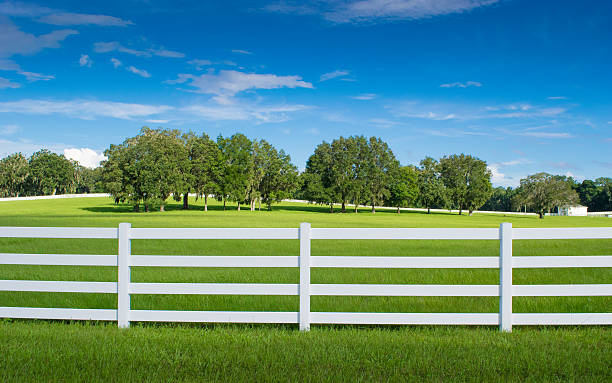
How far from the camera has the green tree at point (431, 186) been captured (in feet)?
319

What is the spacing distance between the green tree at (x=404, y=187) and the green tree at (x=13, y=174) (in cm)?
11388

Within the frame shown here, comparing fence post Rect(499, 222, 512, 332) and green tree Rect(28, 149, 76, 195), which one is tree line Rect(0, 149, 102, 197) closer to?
green tree Rect(28, 149, 76, 195)

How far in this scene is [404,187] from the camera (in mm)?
95688

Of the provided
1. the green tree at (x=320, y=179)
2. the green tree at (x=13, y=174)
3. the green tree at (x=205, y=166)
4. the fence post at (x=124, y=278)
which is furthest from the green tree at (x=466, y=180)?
the green tree at (x=13, y=174)

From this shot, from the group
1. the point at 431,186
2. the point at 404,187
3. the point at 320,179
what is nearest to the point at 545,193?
the point at 431,186

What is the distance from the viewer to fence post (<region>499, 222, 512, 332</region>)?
6461mm

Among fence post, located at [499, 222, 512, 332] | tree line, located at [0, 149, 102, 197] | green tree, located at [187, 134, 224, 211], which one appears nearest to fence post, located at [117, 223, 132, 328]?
fence post, located at [499, 222, 512, 332]

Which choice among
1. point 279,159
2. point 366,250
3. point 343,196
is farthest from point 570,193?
point 366,250

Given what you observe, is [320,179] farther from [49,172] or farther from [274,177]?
[49,172]

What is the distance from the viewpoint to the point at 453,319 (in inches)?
257

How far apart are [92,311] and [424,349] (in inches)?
204

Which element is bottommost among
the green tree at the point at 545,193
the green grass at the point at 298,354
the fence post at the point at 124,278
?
the green grass at the point at 298,354

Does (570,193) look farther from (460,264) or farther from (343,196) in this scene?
(460,264)

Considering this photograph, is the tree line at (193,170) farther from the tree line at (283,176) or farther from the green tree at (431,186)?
the green tree at (431,186)
